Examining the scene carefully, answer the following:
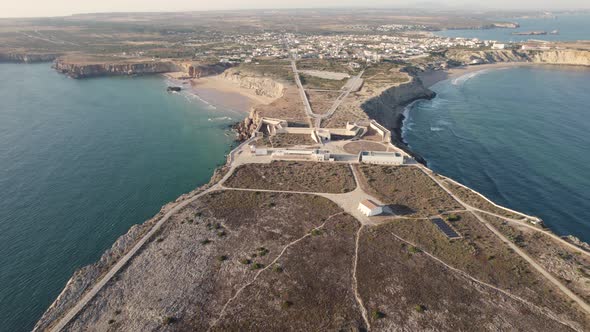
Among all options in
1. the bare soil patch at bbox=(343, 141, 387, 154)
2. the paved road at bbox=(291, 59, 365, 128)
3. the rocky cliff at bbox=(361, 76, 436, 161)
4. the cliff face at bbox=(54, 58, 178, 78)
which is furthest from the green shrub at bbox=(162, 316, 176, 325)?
the cliff face at bbox=(54, 58, 178, 78)

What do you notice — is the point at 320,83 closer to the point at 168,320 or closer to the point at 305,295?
the point at 305,295

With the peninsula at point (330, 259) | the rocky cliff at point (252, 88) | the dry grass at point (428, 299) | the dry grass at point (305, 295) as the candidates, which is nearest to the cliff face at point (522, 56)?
the rocky cliff at point (252, 88)

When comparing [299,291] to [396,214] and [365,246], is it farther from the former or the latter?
[396,214]

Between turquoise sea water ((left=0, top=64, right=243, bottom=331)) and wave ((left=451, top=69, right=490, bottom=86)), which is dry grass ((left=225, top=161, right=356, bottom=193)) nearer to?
turquoise sea water ((left=0, top=64, right=243, bottom=331))

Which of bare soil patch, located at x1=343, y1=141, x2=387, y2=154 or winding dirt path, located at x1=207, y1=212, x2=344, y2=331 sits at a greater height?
bare soil patch, located at x1=343, y1=141, x2=387, y2=154

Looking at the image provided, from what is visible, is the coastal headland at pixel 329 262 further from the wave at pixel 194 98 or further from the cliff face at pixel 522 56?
the cliff face at pixel 522 56

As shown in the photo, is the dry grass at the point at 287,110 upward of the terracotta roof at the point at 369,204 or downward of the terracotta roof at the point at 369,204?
upward

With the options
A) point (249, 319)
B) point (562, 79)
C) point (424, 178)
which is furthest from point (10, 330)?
point (562, 79)
